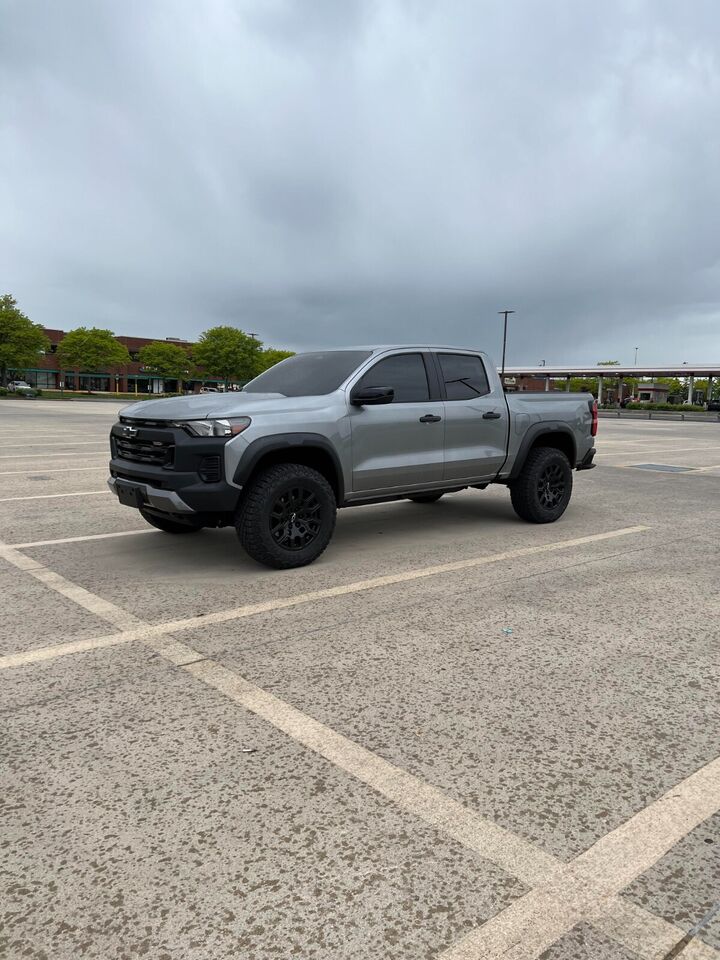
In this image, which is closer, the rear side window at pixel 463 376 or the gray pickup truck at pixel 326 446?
the gray pickup truck at pixel 326 446

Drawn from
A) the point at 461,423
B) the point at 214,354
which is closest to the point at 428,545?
the point at 461,423

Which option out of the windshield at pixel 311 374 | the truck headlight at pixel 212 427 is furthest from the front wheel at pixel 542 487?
the truck headlight at pixel 212 427

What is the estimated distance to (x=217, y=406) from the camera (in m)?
5.54

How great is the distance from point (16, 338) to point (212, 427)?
72.4 m

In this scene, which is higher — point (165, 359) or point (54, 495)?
point (165, 359)

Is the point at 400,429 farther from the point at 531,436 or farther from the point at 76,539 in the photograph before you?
the point at 76,539

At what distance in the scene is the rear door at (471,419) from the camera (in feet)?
22.7

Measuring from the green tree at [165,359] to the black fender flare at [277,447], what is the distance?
328 feet

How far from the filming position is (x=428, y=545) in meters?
6.72

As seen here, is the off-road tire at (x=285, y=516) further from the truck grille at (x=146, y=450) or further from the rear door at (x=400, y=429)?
the truck grille at (x=146, y=450)

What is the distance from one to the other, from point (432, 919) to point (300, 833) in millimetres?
556

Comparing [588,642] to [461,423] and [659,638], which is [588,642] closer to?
[659,638]

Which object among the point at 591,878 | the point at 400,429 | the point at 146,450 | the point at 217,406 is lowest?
the point at 591,878

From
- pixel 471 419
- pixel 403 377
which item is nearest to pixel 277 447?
pixel 403 377
